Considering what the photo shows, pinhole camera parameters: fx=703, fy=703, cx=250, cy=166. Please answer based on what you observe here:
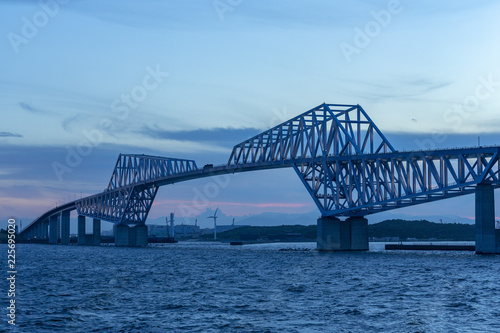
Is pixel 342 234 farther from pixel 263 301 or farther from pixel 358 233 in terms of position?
pixel 263 301

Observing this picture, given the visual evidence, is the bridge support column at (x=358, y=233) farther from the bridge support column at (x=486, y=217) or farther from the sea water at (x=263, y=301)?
the sea water at (x=263, y=301)

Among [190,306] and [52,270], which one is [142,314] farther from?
[52,270]

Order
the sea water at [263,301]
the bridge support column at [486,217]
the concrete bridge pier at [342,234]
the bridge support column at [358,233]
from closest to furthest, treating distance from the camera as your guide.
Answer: the sea water at [263,301], the bridge support column at [486,217], the concrete bridge pier at [342,234], the bridge support column at [358,233]

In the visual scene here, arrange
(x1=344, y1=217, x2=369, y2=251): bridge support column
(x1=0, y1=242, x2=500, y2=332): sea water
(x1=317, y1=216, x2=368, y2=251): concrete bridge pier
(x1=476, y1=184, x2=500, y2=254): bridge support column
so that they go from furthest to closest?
(x1=344, y1=217, x2=369, y2=251): bridge support column < (x1=317, y1=216, x2=368, y2=251): concrete bridge pier < (x1=476, y1=184, x2=500, y2=254): bridge support column < (x1=0, y1=242, x2=500, y2=332): sea water

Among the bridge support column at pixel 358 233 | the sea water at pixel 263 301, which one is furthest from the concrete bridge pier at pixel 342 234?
the sea water at pixel 263 301

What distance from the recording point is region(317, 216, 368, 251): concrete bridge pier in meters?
137

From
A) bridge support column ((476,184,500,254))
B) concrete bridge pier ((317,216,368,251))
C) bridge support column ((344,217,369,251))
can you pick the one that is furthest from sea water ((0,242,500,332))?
bridge support column ((344,217,369,251))

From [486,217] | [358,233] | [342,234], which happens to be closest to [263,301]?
[486,217]

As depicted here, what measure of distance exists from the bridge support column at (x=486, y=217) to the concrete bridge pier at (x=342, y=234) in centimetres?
3285

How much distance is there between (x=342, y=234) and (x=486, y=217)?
3709 cm

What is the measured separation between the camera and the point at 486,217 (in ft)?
349

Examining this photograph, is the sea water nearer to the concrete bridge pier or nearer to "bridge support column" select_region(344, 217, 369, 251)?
the concrete bridge pier

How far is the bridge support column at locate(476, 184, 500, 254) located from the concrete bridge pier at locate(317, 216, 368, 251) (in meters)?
32.8

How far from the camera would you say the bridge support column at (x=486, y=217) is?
349 feet
